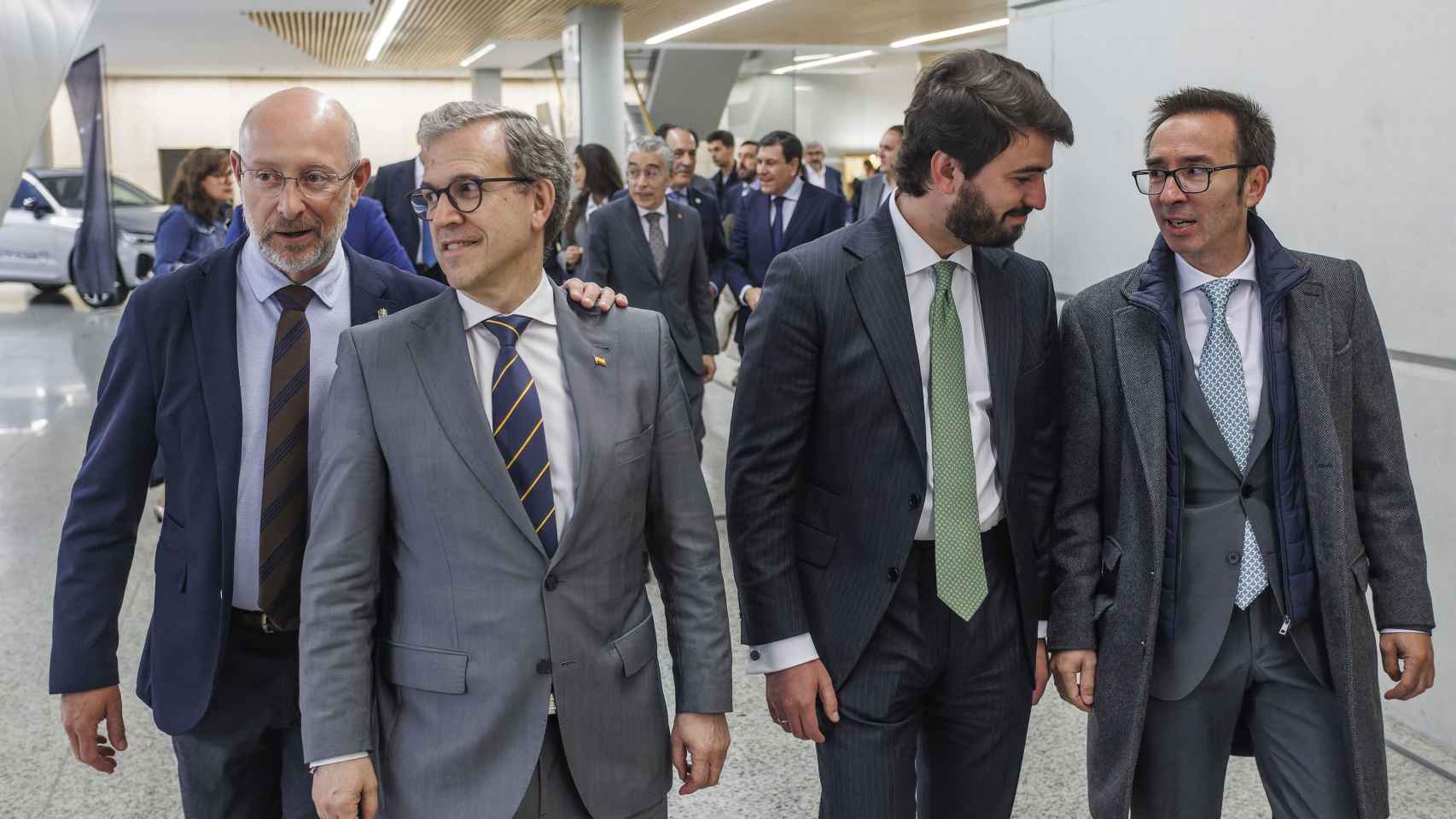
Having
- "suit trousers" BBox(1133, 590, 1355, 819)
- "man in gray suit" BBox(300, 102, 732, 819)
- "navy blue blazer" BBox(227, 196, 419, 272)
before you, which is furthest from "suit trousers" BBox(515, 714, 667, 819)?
"navy blue blazer" BBox(227, 196, 419, 272)

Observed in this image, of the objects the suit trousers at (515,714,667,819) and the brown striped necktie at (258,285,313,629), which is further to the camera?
the brown striped necktie at (258,285,313,629)

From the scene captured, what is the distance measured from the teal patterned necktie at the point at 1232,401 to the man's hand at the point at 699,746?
939mm

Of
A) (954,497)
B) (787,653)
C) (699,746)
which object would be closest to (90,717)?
(699,746)

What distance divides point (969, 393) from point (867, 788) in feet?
2.27

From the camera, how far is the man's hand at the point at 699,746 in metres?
2.02

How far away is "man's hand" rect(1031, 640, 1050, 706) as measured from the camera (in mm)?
2355

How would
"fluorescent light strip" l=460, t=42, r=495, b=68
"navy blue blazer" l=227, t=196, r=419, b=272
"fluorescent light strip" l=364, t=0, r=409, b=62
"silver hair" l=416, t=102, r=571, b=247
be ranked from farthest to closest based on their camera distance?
"fluorescent light strip" l=460, t=42, r=495, b=68 < "fluorescent light strip" l=364, t=0, r=409, b=62 < "navy blue blazer" l=227, t=196, r=419, b=272 < "silver hair" l=416, t=102, r=571, b=247

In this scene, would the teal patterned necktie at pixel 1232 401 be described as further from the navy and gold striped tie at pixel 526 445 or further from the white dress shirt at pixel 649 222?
Answer: the white dress shirt at pixel 649 222

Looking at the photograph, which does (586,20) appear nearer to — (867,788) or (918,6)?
(918,6)

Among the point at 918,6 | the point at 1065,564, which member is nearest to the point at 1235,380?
the point at 1065,564

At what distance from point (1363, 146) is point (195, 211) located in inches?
219

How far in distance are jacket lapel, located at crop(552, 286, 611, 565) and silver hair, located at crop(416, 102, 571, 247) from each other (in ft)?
0.54

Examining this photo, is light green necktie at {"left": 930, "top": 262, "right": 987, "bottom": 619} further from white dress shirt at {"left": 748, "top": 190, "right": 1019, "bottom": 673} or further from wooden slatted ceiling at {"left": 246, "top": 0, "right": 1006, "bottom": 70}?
wooden slatted ceiling at {"left": 246, "top": 0, "right": 1006, "bottom": 70}

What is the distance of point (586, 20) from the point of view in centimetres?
1470
